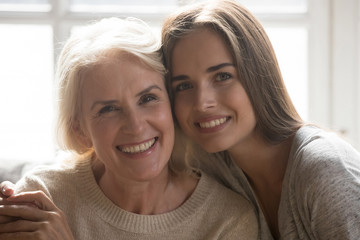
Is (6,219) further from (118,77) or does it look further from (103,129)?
(118,77)

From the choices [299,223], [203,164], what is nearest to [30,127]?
[203,164]

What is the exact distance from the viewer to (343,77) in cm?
312

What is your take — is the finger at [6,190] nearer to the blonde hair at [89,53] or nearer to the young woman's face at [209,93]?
the blonde hair at [89,53]

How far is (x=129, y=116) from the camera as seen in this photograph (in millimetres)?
1801

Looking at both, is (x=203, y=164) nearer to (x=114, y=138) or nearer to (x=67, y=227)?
(x=114, y=138)

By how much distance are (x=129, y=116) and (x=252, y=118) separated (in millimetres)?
458

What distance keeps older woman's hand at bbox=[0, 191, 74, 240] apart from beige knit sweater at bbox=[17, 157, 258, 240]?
0.15 meters

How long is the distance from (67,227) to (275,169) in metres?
0.79

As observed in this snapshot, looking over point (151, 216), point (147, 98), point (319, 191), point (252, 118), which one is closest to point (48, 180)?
point (151, 216)

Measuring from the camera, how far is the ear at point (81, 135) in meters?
1.97

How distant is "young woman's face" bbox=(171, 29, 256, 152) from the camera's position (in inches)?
72.4

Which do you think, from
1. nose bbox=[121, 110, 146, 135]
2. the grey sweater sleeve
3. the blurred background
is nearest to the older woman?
nose bbox=[121, 110, 146, 135]

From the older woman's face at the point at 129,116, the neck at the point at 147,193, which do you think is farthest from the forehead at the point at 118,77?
the neck at the point at 147,193

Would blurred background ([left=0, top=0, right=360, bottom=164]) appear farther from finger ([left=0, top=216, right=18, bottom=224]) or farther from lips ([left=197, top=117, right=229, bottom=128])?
lips ([left=197, top=117, right=229, bottom=128])
